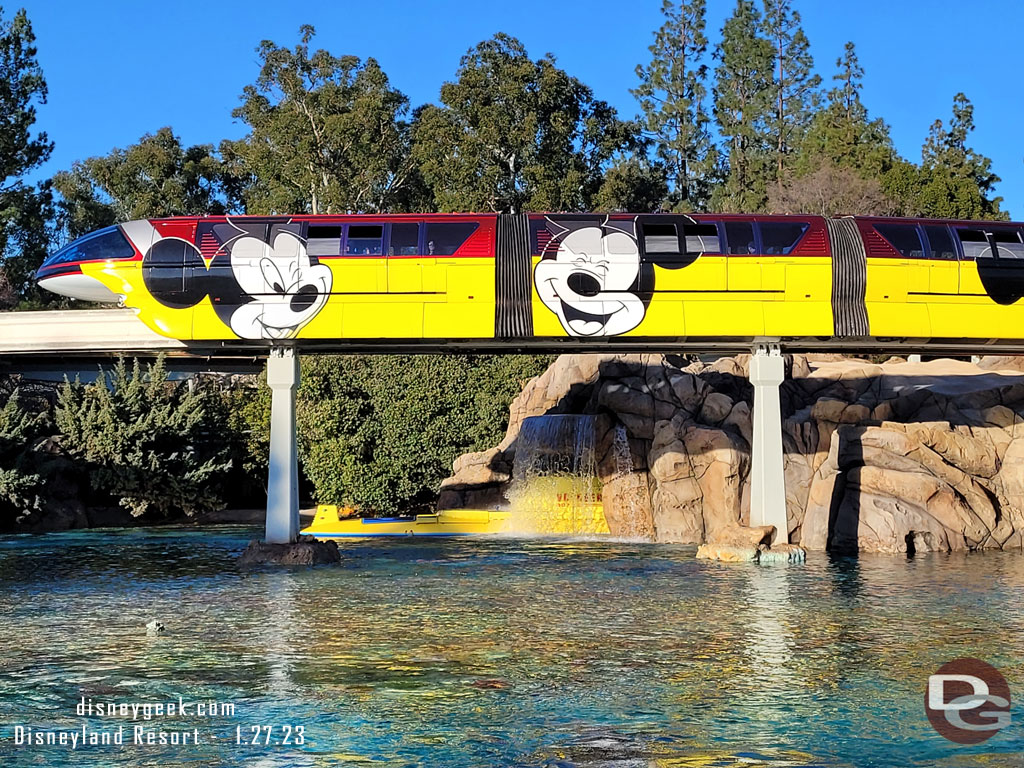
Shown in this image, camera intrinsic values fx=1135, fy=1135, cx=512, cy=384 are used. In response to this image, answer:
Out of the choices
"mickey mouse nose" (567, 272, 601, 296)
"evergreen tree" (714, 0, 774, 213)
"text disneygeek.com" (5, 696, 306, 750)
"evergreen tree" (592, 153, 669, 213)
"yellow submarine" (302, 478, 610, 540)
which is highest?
"evergreen tree" (714, 0, 774, 213)

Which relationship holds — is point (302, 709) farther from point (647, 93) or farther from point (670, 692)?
point (647, 93)

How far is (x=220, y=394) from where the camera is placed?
42.0 metres

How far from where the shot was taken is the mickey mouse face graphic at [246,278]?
24.0 m

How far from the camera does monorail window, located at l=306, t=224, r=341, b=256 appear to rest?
24.1 m

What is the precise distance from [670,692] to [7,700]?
764 cm

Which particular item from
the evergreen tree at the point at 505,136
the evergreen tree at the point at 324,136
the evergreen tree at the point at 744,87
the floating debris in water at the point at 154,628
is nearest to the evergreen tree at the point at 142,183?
the evergreen tree at the point at 324,136

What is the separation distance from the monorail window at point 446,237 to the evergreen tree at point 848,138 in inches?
1527

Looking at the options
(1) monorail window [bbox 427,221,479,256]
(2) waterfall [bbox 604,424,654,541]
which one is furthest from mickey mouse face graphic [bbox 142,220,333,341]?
(2) waterfall [bbox 604,424,654,541]

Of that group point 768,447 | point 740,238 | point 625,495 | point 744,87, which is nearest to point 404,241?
point 740,238

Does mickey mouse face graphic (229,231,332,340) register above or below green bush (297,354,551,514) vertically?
above

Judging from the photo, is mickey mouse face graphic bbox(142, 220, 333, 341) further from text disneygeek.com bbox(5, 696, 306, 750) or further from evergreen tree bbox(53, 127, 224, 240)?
evergreen tree bbox(53, 127, 224, 240)

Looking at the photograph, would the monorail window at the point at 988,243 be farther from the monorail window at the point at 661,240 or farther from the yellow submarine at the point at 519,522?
the yellow submarine at the point at 519,522

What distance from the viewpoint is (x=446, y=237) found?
24.2m

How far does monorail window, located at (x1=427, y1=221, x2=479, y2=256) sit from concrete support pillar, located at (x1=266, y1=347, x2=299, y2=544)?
13.6ft
